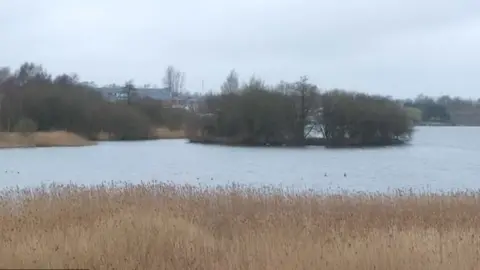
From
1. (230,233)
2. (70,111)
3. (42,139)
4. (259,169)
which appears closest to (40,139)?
(42,139)

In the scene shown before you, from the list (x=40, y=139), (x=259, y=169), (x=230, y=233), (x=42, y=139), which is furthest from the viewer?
(x=42, y=139)

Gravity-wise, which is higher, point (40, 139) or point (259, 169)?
point (40, 139)

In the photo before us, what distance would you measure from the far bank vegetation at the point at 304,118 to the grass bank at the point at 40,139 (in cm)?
1044

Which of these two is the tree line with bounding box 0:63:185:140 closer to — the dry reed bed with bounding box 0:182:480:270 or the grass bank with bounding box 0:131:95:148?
the grass bank with bounding box 0:131:95:148

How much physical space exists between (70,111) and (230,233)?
1928 inches

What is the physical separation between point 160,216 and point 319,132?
49.6 m

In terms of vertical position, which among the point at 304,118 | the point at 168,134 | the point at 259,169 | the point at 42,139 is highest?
the point at 304,118

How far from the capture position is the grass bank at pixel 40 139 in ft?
164

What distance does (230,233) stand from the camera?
30.6 feet

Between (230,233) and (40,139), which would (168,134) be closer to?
(40,139)

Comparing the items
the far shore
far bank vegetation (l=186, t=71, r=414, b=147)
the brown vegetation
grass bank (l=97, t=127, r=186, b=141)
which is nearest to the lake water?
the far shore

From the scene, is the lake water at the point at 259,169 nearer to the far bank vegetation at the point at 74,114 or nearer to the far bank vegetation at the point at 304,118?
the far bank vegetation at the point at 304,118

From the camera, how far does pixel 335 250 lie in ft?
24.9

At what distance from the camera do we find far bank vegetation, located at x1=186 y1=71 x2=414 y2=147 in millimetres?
55812
